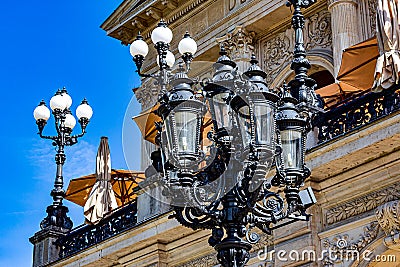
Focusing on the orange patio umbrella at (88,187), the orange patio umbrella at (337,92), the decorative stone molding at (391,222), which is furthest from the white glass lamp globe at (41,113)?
the decorative stone molding at (391,222)

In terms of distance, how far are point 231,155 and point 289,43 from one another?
36.5ft

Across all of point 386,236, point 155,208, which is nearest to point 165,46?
point 386,236

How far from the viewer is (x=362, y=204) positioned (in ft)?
48.3

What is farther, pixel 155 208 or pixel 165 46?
pixel 155 208

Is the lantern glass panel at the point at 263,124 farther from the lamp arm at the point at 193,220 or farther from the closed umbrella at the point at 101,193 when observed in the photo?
the closed umbrella at the point at 101,193

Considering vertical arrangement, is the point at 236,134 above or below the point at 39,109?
below

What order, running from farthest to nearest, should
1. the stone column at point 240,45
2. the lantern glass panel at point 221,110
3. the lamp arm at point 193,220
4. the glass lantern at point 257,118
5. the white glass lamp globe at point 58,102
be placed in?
the stone column at point 240,45 < the white glass lamp globe at point 58,102 < the lantern glass panel at point 221,110 < the lamp arm at point 193,220 < the glass lantern at point 257,118

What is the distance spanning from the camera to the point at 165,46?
1285 cm

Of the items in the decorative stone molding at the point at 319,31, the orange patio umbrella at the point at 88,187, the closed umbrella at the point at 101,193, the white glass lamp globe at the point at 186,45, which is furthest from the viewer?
the orange patio umbrella at the point at 88,187

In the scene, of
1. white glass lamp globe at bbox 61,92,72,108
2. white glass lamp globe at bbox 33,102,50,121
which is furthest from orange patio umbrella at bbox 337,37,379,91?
white glass lamp globe at bbox 33,102,50,121

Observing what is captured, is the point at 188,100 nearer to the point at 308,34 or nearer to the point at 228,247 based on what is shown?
the point at 228,247

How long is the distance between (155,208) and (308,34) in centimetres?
525

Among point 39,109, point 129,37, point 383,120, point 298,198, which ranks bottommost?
point 298,198

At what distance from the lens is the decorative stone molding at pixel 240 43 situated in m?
21.7
